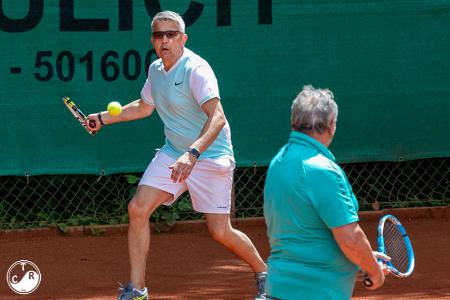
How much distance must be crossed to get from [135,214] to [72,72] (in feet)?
7.55

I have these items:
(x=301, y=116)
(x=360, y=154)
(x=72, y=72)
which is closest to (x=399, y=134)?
(x=360, y=154)

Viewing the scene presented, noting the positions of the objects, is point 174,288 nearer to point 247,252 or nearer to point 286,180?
point 247,252

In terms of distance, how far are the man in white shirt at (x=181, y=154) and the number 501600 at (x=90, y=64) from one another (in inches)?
76.3

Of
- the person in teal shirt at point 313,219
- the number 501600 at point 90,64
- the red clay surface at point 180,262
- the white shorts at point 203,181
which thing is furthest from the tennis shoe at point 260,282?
the number 501600 at point 90,64

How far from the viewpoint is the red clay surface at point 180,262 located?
5.97 meters

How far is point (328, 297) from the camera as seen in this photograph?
3.45 meters

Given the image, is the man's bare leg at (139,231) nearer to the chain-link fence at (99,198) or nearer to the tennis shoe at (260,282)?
the tennis shoe at (260,282)

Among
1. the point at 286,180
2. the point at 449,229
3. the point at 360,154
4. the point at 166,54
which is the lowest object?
the point at 449,229

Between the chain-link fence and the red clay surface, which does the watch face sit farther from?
the chain-link fence

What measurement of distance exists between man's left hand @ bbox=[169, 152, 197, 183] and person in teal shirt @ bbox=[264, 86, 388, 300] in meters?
1.49

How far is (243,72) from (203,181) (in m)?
2.26

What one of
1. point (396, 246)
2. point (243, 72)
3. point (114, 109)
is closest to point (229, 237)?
point (114, 109)

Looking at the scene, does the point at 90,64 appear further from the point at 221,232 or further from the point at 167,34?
the point at 221,232

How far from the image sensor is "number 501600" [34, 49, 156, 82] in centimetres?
741
